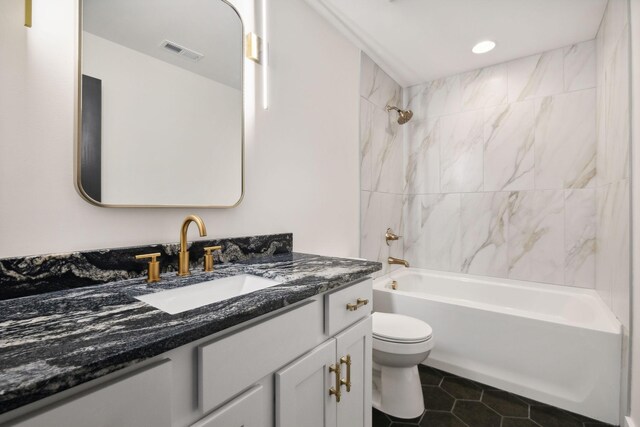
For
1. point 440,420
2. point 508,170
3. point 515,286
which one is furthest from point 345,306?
point 508,170

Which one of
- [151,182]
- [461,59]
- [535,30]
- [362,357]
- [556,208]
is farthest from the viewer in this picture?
[461,59]

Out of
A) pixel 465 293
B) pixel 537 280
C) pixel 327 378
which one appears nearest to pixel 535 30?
pixel 537 280

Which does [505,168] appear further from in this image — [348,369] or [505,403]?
[348,369]

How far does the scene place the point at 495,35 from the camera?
7.17 ft

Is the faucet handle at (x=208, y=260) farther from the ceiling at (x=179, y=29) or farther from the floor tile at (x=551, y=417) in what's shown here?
the floor tile at (x=551, y=417)

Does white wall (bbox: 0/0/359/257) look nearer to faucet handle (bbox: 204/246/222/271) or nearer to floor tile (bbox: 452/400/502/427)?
faucet handle (bbox: 204/246/222/271)

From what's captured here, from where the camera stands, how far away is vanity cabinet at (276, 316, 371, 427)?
0.86m

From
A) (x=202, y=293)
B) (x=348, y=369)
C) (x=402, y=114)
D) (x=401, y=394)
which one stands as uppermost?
(x=402, y=114)

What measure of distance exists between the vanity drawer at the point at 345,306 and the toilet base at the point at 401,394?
701mm

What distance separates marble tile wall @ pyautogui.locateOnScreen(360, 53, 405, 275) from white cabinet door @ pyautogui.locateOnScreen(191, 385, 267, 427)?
1628 millimetres

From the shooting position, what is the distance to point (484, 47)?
234 centimetres

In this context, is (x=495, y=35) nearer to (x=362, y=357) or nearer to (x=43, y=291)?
(x=362, y=357)

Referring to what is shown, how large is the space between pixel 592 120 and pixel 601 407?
1.89 metres

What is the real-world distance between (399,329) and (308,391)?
3.17 feet
